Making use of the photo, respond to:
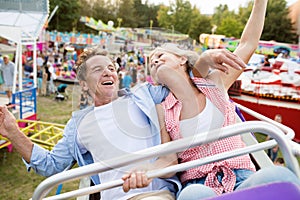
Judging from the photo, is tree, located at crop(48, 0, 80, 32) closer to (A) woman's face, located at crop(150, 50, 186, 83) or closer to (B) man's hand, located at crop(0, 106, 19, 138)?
(B) man's hand, located at crop(0, 106, 19, 138)

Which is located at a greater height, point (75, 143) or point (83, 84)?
point (83, 84)

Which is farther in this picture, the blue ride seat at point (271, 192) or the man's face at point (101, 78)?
the man's face at point (101, 78)

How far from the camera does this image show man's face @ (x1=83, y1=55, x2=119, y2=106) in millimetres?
1627

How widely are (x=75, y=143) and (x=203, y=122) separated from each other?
633 millimetres

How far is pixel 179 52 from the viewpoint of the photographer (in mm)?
1627

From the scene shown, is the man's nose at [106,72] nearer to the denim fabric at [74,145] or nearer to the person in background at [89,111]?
the person in background at [89,111]

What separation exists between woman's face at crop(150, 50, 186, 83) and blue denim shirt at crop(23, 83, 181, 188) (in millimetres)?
98

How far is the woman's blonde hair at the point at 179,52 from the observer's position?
1590 mm

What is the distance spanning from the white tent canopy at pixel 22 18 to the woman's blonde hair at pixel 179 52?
4540mm

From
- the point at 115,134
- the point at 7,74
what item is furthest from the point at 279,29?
the point at 115,134

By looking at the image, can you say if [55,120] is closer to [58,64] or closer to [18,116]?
[18,116]

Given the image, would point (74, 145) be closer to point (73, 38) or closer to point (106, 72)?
point (106, 72)

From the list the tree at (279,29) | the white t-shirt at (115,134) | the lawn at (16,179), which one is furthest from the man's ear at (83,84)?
the tree at (279,29)

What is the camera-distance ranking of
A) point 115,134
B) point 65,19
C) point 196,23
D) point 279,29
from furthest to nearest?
point 279,29 → point 65,19 → point 196,23 → point 115,134
